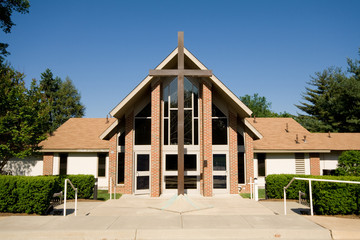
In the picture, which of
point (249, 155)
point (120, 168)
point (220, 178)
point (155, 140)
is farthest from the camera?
point (120, 168)

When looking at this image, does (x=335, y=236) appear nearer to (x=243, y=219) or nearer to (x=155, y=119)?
(x=243, y=219)

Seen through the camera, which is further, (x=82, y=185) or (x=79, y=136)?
(x=79, y=136)

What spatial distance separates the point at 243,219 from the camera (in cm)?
848

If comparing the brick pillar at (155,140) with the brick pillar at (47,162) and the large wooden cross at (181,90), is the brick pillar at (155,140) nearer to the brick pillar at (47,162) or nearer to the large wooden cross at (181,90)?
the large wooden cross at (181,90)

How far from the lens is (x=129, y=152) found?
14688mm

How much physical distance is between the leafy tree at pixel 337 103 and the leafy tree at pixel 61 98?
3693 cm

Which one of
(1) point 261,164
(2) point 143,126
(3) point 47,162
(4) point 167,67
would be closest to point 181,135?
(2) point 143,126

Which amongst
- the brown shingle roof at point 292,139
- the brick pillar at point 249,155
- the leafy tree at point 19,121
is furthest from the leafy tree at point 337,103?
the leafy tree at point 19,121

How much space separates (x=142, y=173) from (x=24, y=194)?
19.0 ft

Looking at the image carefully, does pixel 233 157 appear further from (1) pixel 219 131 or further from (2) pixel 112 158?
(2) pixel 112 158

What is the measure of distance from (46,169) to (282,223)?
16832 millimetres

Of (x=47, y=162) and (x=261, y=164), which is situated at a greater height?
(x=47, y=162)

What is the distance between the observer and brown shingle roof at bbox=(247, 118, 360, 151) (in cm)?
1902

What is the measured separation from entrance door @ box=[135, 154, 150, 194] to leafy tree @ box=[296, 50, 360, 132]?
29155 millimetres
